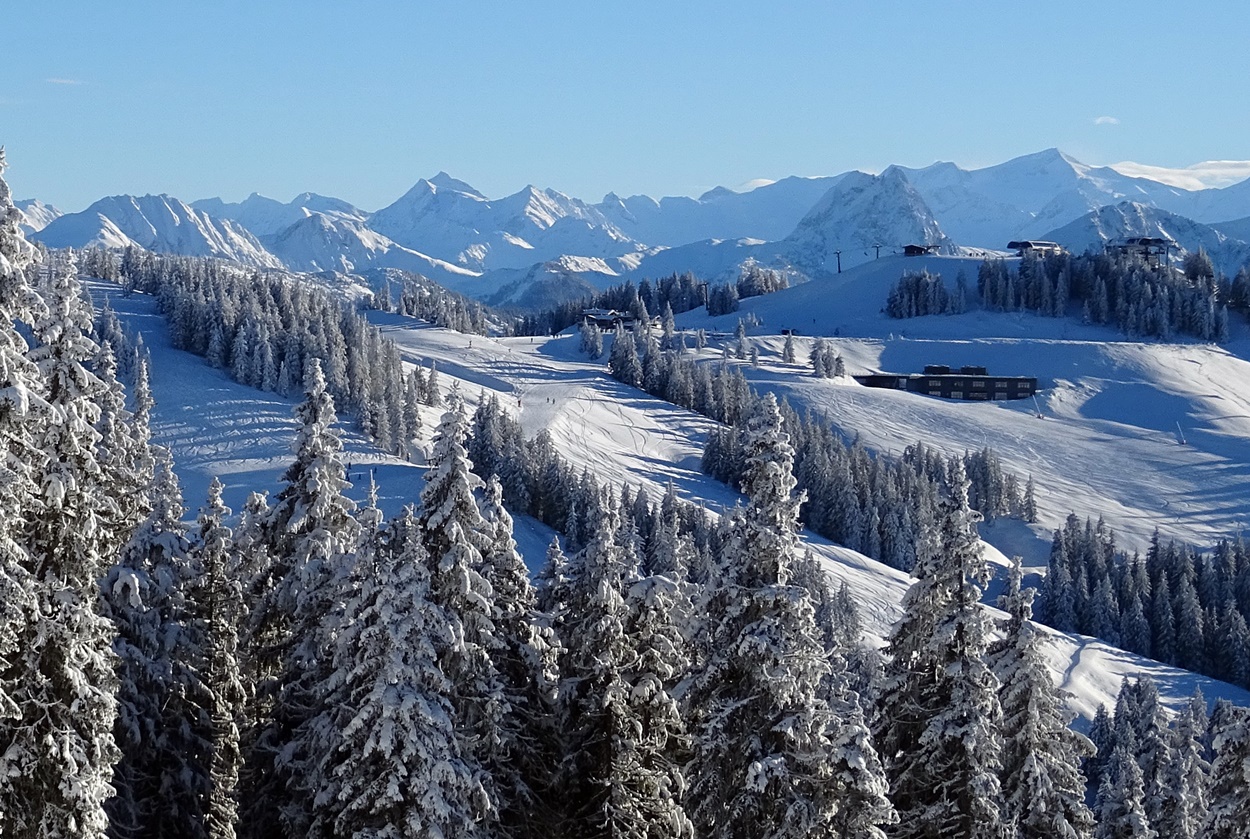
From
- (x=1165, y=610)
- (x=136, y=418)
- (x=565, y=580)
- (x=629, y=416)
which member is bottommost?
(x=1165, y=610)

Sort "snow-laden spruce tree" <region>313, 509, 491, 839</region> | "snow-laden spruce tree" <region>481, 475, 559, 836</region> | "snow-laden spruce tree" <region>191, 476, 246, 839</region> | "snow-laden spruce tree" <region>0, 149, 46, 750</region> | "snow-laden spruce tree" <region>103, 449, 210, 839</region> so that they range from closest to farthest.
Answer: "snow-laden spruce tree" <region>0, 149, 46, 750</region> < "snow-laden spruce tree" <region>313, 509, 491, 839</region> < "snow-laden spruce tree" <region>481, 475, 559, 836</region> < "snow-laden spruce tree" <region>103, 449, 210, 839</region> < "snow-laden spruce tree" <region>191, 476, 246, 839</region>

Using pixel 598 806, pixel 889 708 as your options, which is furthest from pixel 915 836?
pixel 598 806

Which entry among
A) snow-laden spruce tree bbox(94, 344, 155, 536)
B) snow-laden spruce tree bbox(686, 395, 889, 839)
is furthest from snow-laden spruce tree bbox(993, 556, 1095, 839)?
snow-laden spruce tree bbox(94, 344, 155, 536)

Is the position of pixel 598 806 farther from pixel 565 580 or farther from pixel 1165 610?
pixel 1165 610

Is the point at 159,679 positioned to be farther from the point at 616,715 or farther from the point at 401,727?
the point at 616,715

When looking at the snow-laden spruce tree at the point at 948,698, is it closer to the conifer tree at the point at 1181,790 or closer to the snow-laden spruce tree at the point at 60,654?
the snow-laden spruce tree at the point at 60,654

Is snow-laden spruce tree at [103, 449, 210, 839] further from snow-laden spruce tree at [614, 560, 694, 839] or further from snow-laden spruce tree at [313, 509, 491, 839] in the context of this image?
snow-laden spruce tree at [614, 560, 694, 839]
